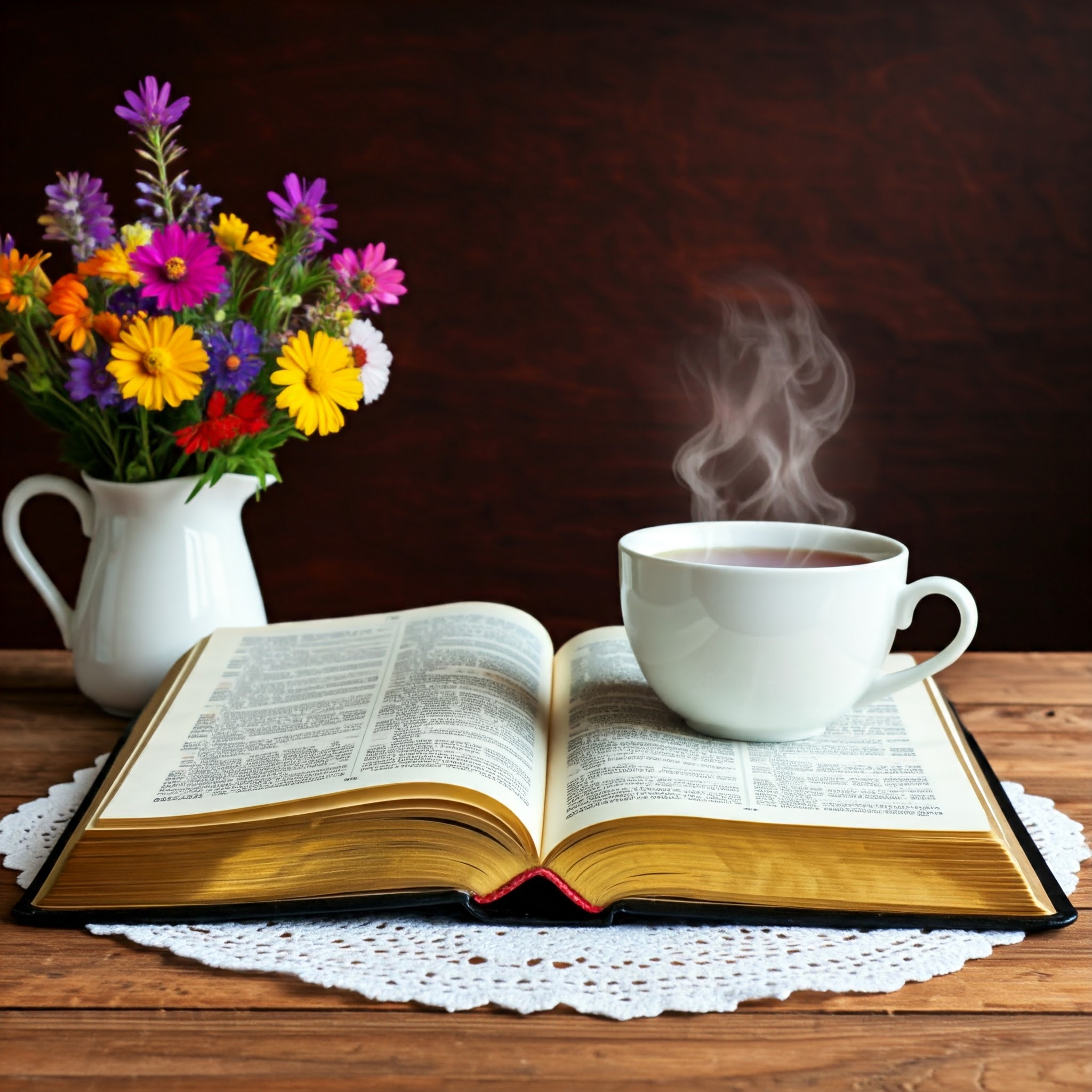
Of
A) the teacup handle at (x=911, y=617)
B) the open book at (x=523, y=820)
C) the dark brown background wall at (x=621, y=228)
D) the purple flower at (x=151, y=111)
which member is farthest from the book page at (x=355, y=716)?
the dark brown background wall at (x=621, y=228)

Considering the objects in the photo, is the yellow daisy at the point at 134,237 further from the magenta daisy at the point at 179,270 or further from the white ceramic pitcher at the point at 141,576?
the white ceramic pitcher at the point at 141,576

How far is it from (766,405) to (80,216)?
42.5 inches

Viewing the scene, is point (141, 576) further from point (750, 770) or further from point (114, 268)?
point (750, 770)

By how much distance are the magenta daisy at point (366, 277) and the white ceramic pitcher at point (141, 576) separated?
178mm

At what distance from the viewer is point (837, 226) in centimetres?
147

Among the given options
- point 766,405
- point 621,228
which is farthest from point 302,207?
point 766,405

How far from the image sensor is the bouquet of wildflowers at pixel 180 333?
2.51 ft

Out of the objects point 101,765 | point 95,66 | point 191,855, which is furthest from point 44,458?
point 191,855

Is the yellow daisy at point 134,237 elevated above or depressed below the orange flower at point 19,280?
above

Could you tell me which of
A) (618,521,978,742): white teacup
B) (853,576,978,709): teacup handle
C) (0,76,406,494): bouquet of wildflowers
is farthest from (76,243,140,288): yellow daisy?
(853,576,978,709): teacup handle

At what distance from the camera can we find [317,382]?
0.81 m

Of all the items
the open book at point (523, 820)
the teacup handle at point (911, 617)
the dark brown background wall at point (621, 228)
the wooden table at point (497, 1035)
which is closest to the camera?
the wooden table at point (497, 1035)

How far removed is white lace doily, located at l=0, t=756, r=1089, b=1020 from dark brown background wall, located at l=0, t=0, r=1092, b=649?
1.06m

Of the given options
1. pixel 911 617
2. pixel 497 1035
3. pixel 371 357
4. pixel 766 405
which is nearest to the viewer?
pixel 497 1035
